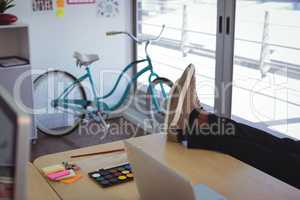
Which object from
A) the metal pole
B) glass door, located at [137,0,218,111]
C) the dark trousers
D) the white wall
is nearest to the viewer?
the dark trousers

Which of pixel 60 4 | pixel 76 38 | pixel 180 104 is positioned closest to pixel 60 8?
pixel 60 4

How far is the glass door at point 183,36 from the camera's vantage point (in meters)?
3.65

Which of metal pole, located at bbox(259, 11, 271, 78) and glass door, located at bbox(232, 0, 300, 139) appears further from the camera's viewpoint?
metal pole, located at bbox(259, 11, 271, 78)

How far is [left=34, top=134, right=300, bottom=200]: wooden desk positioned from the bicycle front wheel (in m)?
2.39

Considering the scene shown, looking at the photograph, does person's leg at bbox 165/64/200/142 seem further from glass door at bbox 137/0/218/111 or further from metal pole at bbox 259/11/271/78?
glass door at bbox 137/0/218/111

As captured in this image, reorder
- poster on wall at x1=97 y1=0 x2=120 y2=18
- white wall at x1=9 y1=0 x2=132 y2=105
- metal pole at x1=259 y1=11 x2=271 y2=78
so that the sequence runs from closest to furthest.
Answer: metal pole at x1=259 y1=11 x2=271 y2=78
white wall at x1=9 y1=0 x2=132 y2=105
poster on wall at x1=97 y1=0 x2=120 y2=18

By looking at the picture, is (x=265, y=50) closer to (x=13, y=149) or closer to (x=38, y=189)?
(x=38, y=189)

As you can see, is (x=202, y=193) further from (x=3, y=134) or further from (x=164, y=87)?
(x=164, y=87)

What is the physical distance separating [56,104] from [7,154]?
3.63 m

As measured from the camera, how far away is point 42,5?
421 cm

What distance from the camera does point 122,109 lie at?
489cm

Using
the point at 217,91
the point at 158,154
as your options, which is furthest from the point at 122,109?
the point at 158,154

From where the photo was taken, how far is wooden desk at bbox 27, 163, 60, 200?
1.54 meters

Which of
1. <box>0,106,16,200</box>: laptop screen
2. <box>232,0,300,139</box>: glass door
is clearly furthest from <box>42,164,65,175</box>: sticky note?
<box>232,0,300,139</box>: glass door
